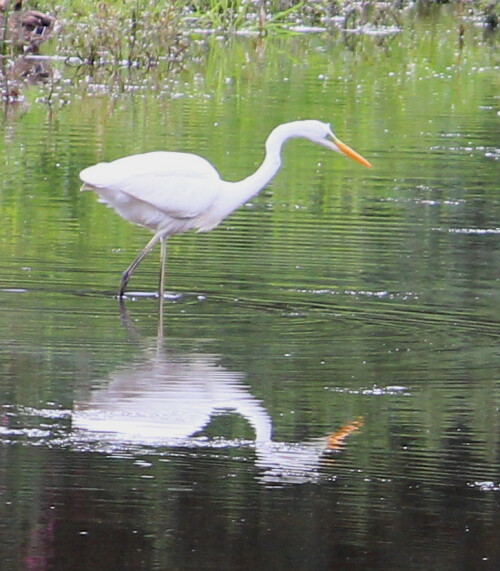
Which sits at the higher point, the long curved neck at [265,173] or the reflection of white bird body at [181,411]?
the long curved neck at [265,173]

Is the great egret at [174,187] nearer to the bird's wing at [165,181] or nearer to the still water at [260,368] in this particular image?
the bird's wing at [165,181]

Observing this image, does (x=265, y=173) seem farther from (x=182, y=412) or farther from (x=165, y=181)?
(x=182, y=412)

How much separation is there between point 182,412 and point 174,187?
3.27 m

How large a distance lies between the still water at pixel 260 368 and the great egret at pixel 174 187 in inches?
15.6

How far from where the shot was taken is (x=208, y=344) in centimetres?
851

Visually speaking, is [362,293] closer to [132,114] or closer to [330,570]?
[330,570]

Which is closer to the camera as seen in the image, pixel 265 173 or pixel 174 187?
pixel 174 187

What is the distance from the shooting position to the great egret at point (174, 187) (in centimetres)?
988

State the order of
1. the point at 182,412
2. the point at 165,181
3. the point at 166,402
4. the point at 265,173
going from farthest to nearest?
the point at 265,173
the point at 165,181
the point at 166,402
the point at 182,412

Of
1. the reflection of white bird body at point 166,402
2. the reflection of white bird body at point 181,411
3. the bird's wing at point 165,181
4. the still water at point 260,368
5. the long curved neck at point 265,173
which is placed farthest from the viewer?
the long curved neck at point 265,173

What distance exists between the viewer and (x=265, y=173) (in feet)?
33.4

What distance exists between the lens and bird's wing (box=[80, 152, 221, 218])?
9.84 meters

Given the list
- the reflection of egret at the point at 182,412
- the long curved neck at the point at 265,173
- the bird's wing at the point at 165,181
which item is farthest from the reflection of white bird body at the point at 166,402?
the long curved neck at the point at 265,173

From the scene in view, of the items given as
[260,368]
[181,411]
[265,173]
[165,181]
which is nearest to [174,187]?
[165,181]
